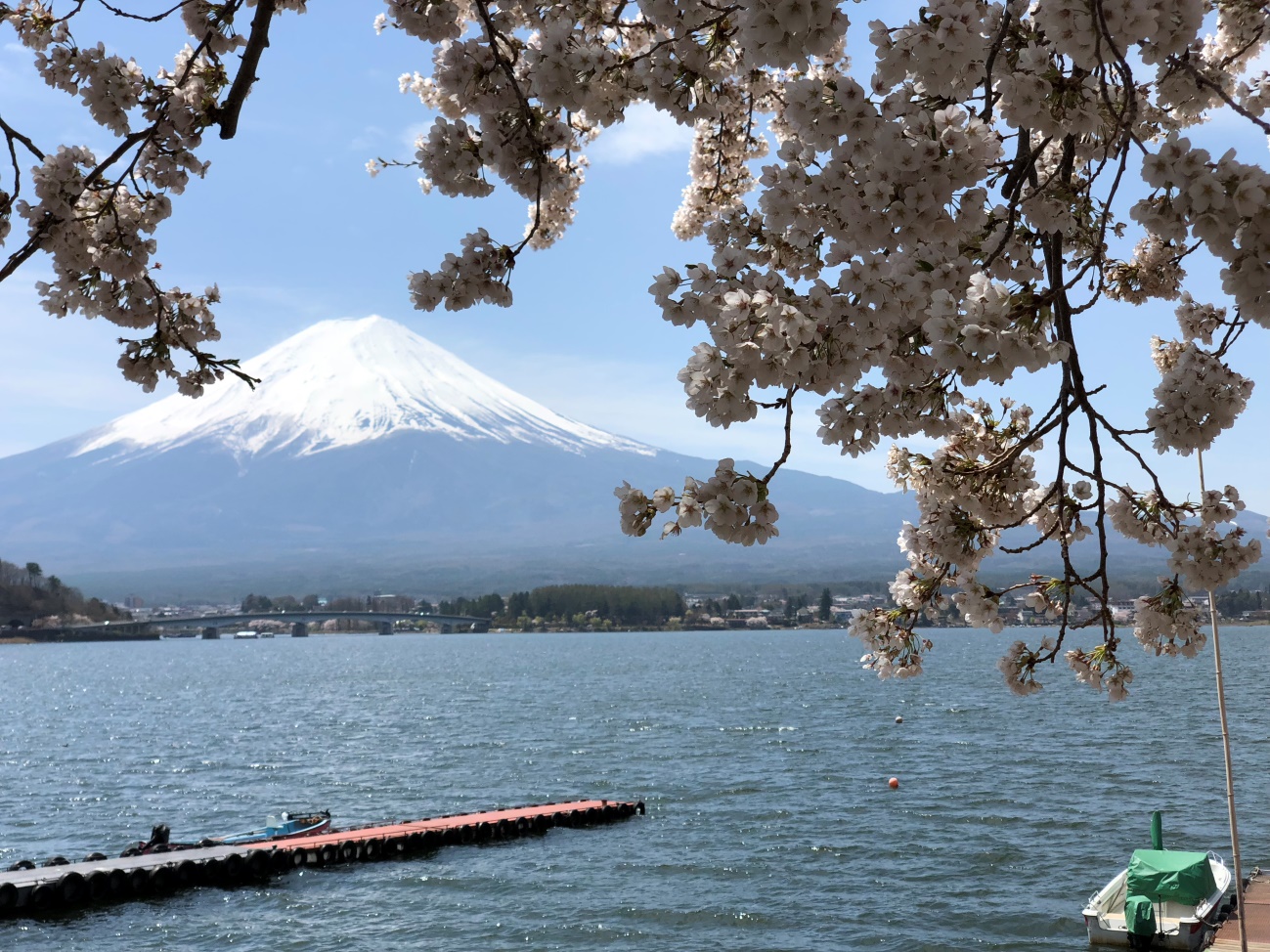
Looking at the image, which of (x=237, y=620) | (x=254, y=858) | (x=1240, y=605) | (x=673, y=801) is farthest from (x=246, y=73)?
(x=1240, y=605)

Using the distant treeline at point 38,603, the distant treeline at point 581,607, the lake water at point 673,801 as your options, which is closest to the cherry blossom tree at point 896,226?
the lake water at point 673,801

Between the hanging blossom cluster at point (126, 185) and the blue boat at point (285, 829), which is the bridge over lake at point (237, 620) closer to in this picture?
the blue boat at point (285, 829)

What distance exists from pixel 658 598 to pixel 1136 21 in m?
190

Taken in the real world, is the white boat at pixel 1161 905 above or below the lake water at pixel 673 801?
above

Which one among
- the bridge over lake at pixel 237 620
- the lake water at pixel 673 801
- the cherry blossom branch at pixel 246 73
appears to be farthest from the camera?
the bridge over lake at pixel 237 620

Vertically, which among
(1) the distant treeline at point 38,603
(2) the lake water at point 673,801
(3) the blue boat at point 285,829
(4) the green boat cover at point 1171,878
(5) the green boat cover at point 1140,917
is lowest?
(2) the lake water at point 673,801

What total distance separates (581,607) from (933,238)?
638 feet

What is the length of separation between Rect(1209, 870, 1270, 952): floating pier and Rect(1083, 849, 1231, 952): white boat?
0.27 m

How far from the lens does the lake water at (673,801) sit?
2066 centimetres

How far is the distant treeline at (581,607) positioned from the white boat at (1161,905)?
562ft

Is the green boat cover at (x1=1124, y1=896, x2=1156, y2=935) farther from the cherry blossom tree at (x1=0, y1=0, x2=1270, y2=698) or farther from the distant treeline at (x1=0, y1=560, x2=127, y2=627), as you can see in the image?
the distant treeline at (x1=0, y1=560, x2=127, y2=627)

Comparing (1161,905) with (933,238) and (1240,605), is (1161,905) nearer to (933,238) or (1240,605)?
(933,238)

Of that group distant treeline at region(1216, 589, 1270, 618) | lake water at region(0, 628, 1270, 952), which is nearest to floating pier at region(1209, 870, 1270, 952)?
lake water at region(0, 628, 1270, 952)

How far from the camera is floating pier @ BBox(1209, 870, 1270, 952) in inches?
620
